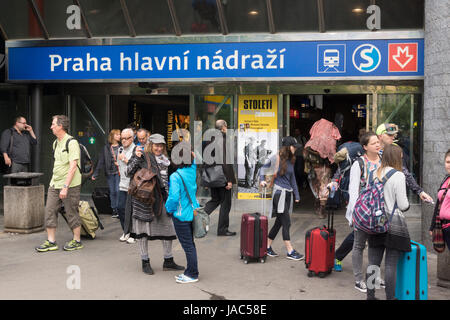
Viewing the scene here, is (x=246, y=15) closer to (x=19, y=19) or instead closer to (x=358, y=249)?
(x=19, y=19)

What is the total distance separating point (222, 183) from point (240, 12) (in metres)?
3.86

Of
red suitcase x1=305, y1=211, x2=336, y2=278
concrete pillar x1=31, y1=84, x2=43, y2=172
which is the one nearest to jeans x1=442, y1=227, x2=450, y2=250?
red suitcase x1=305, y1=211, x2=336, y2=278

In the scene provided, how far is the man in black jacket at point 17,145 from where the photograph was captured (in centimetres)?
1069

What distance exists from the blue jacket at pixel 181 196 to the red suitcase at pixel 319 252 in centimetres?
144

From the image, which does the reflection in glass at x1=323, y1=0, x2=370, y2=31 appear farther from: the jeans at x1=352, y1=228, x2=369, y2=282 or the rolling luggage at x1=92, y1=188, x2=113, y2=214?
the jeans at x1=352, y1=228, x2=369, y2=282

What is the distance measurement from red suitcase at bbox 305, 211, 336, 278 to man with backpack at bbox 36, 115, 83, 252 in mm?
3433

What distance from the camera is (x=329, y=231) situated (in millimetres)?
6438

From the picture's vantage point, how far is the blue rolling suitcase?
16.6ft

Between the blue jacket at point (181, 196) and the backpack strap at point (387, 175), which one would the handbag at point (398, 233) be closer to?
the backpack strap at point (387, 175)

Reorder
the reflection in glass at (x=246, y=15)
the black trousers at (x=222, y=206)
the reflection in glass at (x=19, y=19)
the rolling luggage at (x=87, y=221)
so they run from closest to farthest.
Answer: the rolling luggage at (x=87, y=221)
the black trousers at (x=222, y=206)
the reflection in glass at (x=246, y=15)
the reflection in glass at (x=19, y=19)

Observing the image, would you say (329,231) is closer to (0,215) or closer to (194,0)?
(194,0)

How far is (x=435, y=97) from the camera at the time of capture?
7727 millimetres

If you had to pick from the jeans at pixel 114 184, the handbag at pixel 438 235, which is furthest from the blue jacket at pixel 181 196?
the jeans at pixel 114 184

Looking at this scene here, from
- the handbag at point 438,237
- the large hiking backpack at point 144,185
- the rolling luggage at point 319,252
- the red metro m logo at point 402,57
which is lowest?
the rolling luggage at point 319,252
